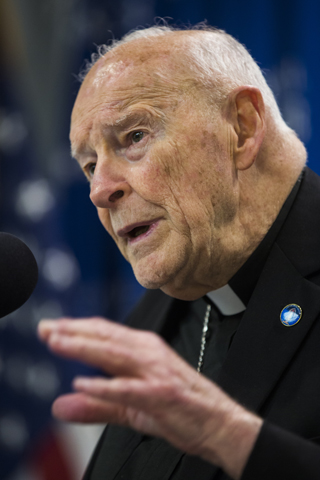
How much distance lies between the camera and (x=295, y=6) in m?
2.61

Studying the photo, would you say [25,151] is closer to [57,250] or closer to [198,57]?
[57,250]

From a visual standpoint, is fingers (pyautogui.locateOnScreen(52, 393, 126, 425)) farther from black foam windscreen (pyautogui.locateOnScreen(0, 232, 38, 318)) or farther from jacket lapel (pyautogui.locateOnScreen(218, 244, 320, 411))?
jacket lapel (pyautogui.locateOnScreen(218, 244, 320, 411))

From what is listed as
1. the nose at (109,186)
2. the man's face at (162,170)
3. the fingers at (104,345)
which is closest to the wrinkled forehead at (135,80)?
the man's face at (162,170)

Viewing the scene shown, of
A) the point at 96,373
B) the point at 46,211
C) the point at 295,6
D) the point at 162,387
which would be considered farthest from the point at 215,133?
the point at 96,373

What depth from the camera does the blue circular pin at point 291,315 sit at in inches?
47.0

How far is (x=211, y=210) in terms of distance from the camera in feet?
4.42

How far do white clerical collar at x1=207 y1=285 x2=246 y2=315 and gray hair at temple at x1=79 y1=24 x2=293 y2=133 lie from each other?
57 cm

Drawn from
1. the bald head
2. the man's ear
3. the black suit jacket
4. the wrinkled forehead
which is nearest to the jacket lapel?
the black suit jacket

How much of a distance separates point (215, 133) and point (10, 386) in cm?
237

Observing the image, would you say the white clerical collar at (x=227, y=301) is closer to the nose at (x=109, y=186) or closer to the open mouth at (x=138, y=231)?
the open mouth at (x=138, y=231)

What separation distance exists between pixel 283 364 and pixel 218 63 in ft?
2.95

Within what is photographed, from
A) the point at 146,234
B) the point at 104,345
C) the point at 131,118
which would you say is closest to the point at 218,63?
the point at 131,118

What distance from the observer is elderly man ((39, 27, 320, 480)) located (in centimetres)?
117

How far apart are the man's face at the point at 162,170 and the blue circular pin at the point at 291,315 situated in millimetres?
264
